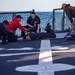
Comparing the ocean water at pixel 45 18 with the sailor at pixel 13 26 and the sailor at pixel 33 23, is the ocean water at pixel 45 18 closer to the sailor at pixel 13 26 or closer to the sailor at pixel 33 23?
the sailor at pixel 33 23

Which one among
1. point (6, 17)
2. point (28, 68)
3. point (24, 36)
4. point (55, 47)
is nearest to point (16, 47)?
point (55, 47)

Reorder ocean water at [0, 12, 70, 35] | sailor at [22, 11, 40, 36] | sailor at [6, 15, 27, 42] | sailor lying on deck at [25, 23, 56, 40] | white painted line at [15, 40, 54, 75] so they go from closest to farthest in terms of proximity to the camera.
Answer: white painted line at [15, 40, 54, 75]
sailor at [6, 15, 27, 42]
sailor lying on deck at [25, 23, 56, 40]
sailor at [22, 11, 40, 36]
ocean water at [0, 12, 70, 35]

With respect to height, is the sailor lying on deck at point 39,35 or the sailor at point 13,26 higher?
the sailor at point 13,26

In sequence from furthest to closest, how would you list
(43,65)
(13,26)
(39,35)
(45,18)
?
(45,18), (13,26), (39,35), (43,65)

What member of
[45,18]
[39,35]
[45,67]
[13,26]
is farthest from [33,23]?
[45,67]

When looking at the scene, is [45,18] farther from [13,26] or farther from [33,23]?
[13,26]

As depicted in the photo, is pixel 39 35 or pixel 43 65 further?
pixel 39 35

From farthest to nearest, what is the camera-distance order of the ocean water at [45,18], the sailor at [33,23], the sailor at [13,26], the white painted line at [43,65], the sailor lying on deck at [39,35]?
1. the ocean water at [45,18]
2. the sailor at [33,23]
3. the sailor lying on deck at [39,35]
4. the sailor at [13,26]
5. the white painted line at [43,65]

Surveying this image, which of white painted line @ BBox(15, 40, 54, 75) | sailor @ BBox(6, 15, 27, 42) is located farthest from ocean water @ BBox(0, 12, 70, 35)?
white painted line @ BBox(15, 40, 54, 75)

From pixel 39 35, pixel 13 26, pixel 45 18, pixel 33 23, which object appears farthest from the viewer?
pixel 45 18

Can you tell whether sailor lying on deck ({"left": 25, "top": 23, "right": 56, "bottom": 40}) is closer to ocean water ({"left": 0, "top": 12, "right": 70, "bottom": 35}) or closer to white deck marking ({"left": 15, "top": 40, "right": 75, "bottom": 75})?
ocean water ({"left": 0, "top": 12, "right": 70, "bottom": 35})

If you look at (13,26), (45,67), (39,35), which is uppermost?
(13,26)

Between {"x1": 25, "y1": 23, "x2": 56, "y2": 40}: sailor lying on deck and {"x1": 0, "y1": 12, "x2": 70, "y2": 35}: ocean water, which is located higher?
{"x1": 0, "y1": 12, "x2": 70, "y2": 35}: ocean water

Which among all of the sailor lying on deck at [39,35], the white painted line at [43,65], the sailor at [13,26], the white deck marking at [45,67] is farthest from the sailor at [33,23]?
the white deck marking at [45,67]
